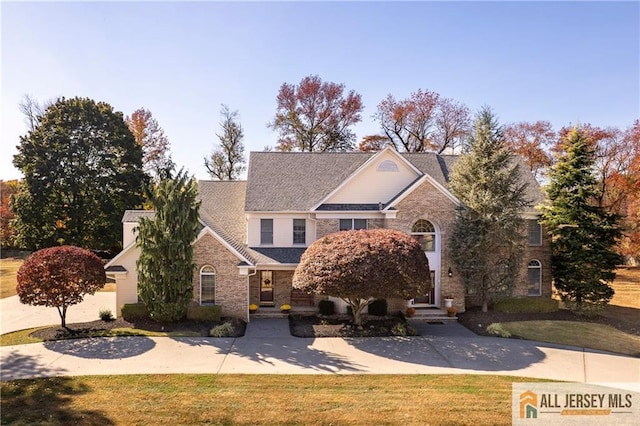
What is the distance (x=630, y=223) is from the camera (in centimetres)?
3472

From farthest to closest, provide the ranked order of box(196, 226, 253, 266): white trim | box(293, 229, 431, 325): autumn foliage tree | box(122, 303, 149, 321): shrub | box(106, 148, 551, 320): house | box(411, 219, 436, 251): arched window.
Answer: box(411, 219, 436, 251): arched window < box(106, 148, 551, 320): house < box(196, 226, 253, 266): white trim < box(122, 303, 149, 321): shrub < box(293, 229, 431, 325): autumn foliage tree

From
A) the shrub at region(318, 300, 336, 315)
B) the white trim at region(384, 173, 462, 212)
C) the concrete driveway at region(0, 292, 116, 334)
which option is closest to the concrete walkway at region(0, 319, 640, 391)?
the shrub at region(318, 300, 336, 315)

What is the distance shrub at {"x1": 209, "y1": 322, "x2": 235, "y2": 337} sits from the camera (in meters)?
16.2

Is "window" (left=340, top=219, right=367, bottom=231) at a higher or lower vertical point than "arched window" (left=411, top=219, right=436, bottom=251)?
higher

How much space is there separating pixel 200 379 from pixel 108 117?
30818 mm

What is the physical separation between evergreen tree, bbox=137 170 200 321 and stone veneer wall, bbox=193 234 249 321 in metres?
0.86

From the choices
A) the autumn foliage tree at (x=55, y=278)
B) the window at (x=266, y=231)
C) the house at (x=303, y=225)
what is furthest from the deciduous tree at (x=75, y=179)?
the autumn foliage tree at (x=55, y=278)

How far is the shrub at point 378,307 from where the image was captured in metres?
19.8

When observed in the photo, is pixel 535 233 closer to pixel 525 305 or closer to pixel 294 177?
pixel 525 305

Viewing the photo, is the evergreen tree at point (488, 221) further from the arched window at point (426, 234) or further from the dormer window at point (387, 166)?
the dormer window at point (387, 166)

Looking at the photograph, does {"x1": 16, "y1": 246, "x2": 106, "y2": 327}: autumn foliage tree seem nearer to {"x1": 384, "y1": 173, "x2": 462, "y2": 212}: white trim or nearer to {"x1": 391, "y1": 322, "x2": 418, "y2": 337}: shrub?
{"x1": 391, "y1": 322, "x2": 418, "y2": 337}: shrub

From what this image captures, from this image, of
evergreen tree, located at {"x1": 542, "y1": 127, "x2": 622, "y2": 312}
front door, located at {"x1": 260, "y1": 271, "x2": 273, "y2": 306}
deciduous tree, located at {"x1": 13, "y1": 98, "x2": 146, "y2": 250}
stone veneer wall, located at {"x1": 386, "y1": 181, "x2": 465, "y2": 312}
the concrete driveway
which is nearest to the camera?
the concrete driveway

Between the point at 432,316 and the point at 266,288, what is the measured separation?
29.9 feet

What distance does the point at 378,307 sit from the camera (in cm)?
1986
